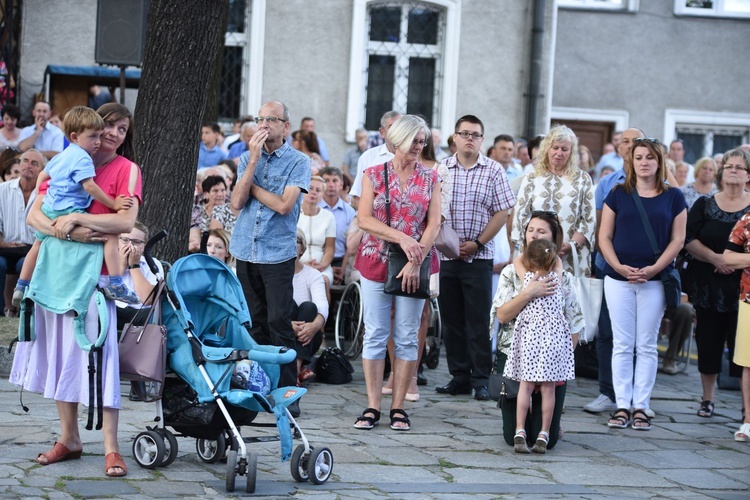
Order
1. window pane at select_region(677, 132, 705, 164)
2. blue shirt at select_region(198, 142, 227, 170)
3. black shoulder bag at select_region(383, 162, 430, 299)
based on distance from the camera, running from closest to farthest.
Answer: black shoulder bag at select_region(383, 162, 430, 299) < blue shirt at select_region(198, 142, 227, 170) < window pane at select_region(677, 132, 705, 164)

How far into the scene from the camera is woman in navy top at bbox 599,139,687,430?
364 inches

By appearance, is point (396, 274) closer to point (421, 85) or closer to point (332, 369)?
point (332, 369)

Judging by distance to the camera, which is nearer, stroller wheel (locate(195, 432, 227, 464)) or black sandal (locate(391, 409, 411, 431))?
stroller wheel (locate(195, 432, 227, 464))

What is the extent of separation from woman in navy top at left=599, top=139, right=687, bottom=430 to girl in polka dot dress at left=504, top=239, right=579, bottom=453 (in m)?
1.03

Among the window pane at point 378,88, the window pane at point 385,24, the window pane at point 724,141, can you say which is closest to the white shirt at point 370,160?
the window pane at point 378,88

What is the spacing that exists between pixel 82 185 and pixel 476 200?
3.99m

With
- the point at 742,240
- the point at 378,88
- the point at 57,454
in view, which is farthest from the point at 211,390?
the point at 378,88

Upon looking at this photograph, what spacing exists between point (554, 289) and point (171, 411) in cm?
269

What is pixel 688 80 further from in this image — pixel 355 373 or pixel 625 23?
pixel 355 373

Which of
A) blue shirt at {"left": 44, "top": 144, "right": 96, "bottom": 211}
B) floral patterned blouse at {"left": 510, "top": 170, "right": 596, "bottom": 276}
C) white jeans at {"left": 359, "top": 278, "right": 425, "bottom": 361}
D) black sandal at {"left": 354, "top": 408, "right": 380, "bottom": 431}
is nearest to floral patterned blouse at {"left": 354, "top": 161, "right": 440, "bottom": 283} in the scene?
white jeans at {"left": 359, "top": 278, "right": 425, "bottom": 361}

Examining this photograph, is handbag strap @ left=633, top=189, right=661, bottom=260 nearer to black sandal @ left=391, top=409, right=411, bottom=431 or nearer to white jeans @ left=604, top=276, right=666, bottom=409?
white jeans @ left=604, top=276, right=666, bottom=409

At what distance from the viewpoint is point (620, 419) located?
9.18 meters

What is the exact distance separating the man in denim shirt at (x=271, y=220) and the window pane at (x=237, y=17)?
36.3 ft

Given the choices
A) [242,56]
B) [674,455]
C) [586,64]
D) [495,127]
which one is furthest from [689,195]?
[586,64]
